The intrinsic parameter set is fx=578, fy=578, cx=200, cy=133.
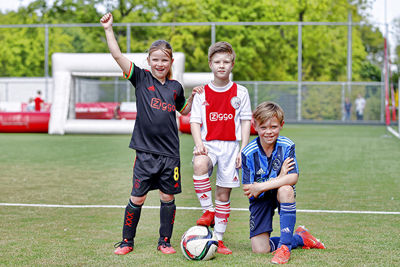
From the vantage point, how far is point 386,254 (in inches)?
170

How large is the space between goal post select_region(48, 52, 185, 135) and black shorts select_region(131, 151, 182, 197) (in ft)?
53.5

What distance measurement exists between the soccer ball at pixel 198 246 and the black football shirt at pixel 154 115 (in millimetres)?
645

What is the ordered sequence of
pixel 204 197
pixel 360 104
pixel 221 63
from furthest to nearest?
pixel 360 104 → pixel 204 197 → pixel 221 63

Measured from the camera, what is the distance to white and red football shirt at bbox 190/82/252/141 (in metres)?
4.99

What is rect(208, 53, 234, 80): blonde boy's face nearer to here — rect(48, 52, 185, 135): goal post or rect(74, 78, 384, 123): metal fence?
rect(48, 52, 185, 135): goal post

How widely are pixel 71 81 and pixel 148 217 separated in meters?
16.6

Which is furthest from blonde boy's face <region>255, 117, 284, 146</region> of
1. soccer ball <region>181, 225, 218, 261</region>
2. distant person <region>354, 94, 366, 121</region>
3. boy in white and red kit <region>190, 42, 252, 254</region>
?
distant person <region>354, 94, 366, 121</region>

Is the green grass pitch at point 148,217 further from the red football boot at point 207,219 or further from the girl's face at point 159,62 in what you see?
the girl's face at point 159,62

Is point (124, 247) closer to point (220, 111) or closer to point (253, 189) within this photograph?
point (253, 189)

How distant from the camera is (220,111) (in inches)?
197

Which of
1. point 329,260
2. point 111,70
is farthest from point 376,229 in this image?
point 111,70

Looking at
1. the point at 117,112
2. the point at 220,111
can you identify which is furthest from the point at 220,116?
the point at 117,112

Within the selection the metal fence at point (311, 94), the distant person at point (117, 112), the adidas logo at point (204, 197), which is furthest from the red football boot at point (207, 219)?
the metal fence at point (311, 94)

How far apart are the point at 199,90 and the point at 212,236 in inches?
51.2
